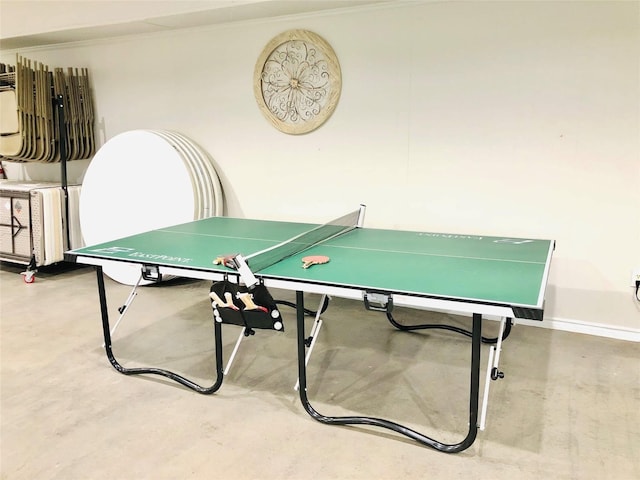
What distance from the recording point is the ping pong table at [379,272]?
2.08 meters

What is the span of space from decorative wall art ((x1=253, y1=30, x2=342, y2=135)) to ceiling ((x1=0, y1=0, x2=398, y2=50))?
258 millimetres

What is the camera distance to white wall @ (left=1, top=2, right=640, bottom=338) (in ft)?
10.8

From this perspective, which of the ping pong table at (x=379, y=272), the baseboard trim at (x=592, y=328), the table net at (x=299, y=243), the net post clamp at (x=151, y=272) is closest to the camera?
the ping pong table at (x=379, y=272)

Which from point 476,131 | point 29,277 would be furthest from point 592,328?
point 29,277

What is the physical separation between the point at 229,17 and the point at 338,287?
3016mm

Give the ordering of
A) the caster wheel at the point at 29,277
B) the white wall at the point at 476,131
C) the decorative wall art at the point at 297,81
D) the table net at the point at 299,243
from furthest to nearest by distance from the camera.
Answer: the caster wheel at the point at 29,277
the decorative wall art at the point at 297,81
the white wall at the point at 476,131
the table net at the point at 299,243

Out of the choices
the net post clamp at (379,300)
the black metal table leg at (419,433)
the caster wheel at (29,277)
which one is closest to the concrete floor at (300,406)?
the black metal table leg at (419,433)

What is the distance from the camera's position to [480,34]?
139 inches

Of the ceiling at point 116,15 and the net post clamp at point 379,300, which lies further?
the ceiling at point 116,15

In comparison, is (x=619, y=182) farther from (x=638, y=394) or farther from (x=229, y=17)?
(x=229, y=17)

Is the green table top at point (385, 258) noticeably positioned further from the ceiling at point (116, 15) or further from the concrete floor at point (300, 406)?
the ceiling at point (116, 15)

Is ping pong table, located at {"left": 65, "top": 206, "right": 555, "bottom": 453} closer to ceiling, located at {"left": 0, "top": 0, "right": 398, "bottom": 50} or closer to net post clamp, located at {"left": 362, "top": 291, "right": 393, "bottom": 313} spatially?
net post clamp, located at {"left": 362, "top": 291, "right": 393, "bottom": 313}

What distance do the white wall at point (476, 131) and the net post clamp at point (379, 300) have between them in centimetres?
185

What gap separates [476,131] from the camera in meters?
3.64
